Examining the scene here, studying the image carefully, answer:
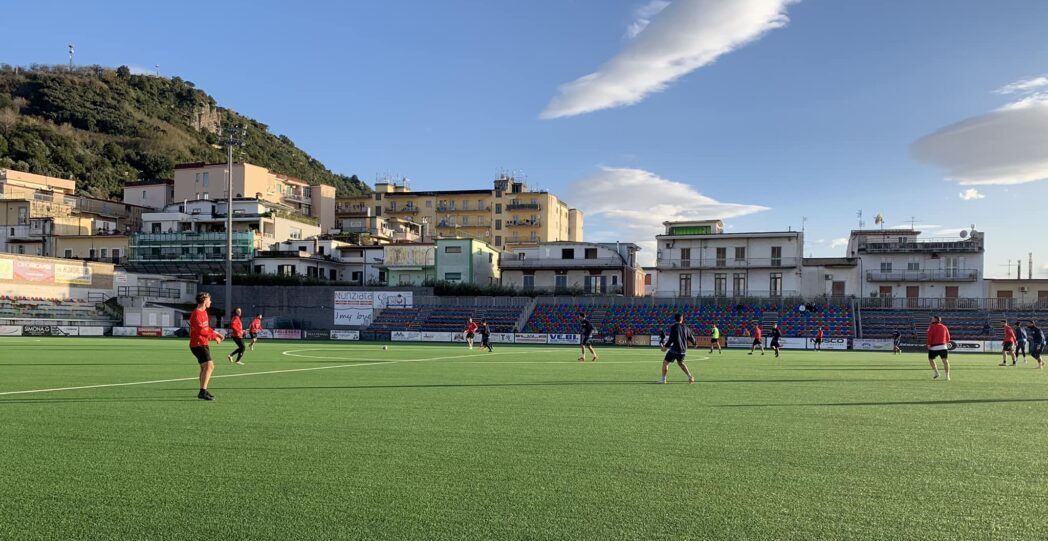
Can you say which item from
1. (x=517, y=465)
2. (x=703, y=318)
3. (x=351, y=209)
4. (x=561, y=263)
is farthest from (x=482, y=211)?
(x=517, y=465)

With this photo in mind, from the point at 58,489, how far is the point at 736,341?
49552mm

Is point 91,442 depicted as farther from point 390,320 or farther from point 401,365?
point 390,320

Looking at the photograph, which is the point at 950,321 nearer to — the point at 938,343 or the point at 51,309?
the point at 938,343

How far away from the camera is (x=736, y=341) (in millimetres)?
52094

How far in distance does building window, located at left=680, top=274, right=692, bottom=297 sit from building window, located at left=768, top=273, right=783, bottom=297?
7.34m

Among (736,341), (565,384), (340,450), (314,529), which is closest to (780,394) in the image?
(565,384)

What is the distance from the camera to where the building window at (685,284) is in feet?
233

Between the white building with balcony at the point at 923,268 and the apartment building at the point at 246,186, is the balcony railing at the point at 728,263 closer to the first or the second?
the white building with balcony at the point at 923,268

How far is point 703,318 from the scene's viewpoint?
190ft

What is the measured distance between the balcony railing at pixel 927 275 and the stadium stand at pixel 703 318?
1223 centimetres

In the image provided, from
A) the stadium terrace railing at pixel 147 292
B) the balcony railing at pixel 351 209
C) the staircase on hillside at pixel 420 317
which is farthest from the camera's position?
the balcony railing at pixel 351 209

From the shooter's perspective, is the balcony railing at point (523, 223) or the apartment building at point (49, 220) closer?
the apartment building at point (49, 220)

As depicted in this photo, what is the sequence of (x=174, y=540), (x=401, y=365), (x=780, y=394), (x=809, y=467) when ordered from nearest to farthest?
(x=174, y=540) → (x=809, y=467) → (x=780, y=394) → (x=401, y=365)

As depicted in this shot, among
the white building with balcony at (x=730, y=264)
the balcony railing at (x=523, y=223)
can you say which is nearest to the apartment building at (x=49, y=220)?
the balcony railing at (x=523, y=223)
